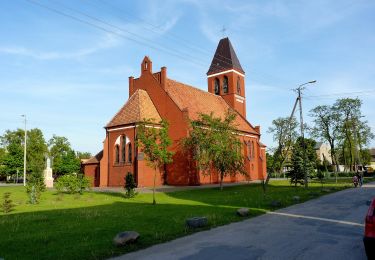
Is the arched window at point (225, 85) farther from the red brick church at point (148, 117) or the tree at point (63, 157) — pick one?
the tree at point (63, 157)

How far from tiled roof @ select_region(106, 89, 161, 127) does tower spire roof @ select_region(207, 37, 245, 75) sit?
1652cm

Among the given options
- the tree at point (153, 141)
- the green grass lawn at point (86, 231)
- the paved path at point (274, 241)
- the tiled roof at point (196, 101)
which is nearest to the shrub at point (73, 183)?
the tree at point (153, 141)

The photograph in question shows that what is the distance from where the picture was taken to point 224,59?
2100 inches

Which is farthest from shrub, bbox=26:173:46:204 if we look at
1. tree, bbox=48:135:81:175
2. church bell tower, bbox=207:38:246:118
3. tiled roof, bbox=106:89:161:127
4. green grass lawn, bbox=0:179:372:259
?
tree, bbox=48:135:81:175

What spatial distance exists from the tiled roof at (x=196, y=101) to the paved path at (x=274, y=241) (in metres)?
25.2

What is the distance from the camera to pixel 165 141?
21203 mm

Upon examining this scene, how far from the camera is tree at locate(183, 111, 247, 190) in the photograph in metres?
30.3

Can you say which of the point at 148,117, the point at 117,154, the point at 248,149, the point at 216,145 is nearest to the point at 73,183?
the point at 117,154

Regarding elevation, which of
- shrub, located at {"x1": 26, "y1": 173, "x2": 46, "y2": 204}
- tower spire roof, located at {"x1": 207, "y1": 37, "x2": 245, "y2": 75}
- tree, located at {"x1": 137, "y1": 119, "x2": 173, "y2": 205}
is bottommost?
shrub, located at {"x1": 26, "y1": 173, "x2": 46, "y2": 204}

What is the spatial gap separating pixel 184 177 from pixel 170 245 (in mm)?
28364

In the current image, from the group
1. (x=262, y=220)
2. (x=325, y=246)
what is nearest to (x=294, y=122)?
(x=262, y=220)

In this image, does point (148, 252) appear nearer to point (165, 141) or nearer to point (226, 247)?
point (226, 247)

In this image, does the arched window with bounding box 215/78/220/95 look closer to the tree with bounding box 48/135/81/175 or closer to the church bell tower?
the church bell tower

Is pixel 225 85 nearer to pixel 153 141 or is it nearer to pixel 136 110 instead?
pixel 136 110
